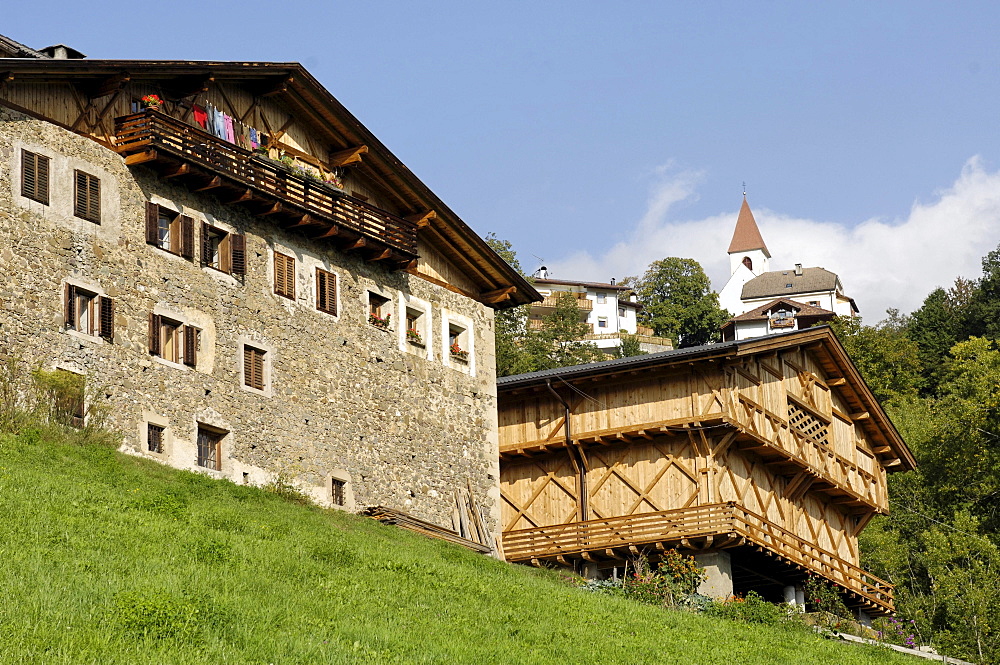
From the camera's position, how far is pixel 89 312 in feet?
93.2

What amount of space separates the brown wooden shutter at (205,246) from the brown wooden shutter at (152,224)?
4.34 ft

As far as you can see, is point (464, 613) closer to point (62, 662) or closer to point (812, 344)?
point (62, 662)

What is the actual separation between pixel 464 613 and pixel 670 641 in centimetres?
345

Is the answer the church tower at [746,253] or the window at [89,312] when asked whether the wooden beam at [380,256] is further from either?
the church tower at [746,253]

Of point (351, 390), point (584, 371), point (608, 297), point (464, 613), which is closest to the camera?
point (464, 613)

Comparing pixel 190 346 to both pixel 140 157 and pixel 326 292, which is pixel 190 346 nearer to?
pixel 140 157

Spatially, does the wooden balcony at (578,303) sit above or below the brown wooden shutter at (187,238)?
above

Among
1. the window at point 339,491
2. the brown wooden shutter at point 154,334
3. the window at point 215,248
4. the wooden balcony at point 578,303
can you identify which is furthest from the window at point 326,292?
the wooden balcony at point 578,303

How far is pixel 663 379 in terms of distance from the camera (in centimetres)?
3819

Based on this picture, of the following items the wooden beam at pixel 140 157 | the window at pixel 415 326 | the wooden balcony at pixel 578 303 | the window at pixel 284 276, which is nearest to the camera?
the wooden beam at pixel 140 157

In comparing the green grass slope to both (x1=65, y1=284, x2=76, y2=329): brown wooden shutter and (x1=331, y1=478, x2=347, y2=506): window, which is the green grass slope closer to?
(x1=65, y1=284, x2=76, y2=329): brown wooden shutter

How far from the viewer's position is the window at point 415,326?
36969 millimetres

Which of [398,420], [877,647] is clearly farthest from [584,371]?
[877,647]

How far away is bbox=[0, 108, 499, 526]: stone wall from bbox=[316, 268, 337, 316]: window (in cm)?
20
